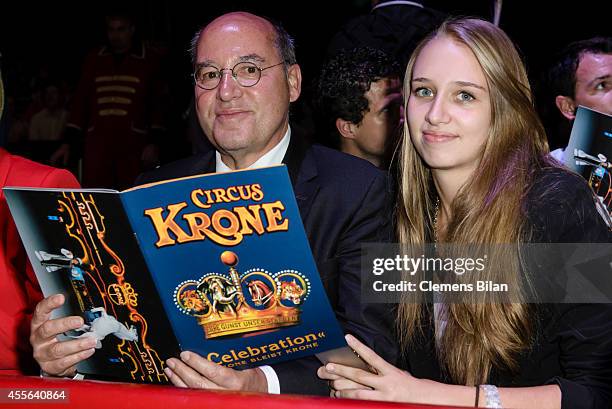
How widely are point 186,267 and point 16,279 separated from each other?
0.74m

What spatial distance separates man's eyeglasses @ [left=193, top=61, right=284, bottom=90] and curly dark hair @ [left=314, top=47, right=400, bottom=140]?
79cm

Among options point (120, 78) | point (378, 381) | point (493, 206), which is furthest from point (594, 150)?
point (120, 78)

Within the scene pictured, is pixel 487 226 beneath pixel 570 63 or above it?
beneath

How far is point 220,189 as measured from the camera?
1588mm

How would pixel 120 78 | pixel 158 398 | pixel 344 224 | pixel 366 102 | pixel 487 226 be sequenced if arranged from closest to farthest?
pixel 158 398 → pixel 487 226 → pixel 344 224 → pixel 366 102 → pixel 120 78

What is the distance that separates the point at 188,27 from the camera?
859 cm

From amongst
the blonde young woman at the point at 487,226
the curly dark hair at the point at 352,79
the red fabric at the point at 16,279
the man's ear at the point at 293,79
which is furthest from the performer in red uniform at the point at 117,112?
the blonde young woman at the point at 487,226

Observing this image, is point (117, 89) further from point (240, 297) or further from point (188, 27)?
point (240, 297)

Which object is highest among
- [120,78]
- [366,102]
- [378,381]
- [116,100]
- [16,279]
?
[120,78]

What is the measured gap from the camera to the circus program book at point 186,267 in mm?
1599

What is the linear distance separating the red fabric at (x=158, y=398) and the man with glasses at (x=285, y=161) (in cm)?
41

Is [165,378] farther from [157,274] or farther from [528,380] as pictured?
[528,380]

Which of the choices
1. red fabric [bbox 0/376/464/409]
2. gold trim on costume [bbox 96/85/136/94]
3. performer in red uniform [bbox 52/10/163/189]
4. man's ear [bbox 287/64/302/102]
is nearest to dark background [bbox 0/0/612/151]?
performer in red uniform [bbox 52/10/163/189]

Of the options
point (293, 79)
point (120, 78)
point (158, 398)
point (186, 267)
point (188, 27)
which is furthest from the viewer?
point (188, 27)
